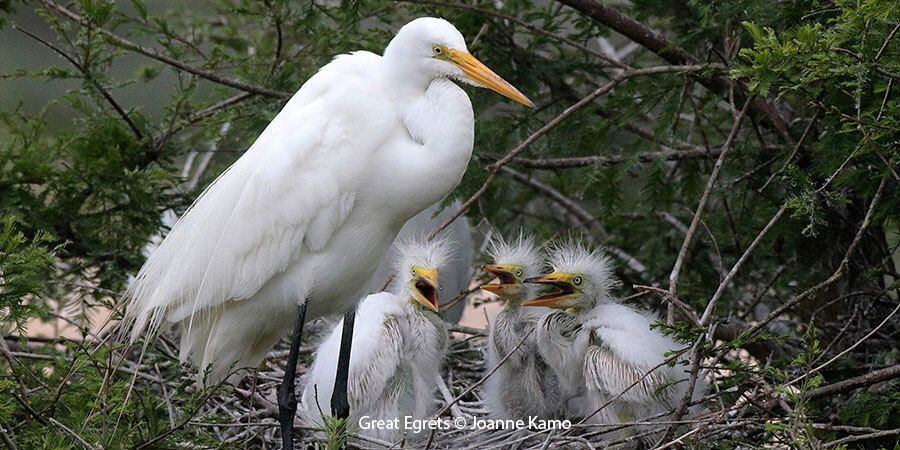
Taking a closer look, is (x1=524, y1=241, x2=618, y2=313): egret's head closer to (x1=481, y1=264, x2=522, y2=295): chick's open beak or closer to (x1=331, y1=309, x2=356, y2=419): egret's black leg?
(x1=481, y1=264, x2=522, y2=295): chick's open beak

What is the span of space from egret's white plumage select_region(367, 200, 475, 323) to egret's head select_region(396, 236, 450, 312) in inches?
14.7

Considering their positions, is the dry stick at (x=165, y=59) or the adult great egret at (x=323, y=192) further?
the dry stick at (x=165, y=59)

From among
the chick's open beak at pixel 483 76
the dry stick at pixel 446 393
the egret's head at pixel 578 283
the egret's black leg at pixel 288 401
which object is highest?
the chick's open beak at pixel 483 76

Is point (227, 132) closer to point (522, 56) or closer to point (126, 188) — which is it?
point (126, 188)

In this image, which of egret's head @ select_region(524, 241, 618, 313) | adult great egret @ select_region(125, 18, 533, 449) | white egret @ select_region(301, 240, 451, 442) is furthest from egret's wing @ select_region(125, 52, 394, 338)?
egret's head @ select_region(524, 241, 618, 313)

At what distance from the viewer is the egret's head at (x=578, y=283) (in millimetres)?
3057

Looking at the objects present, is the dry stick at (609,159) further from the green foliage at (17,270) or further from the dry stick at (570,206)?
the green foliage at (17,270)

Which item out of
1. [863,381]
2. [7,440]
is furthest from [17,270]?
[863,381]

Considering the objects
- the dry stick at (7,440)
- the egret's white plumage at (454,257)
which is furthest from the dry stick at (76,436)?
the egret's white plumage at (454,257)

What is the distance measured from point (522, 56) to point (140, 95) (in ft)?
21.1

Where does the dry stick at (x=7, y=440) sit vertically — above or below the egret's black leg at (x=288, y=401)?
below

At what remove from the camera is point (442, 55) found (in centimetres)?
246

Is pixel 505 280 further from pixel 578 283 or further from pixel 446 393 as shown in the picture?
pixel 446 393

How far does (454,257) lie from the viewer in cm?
398
